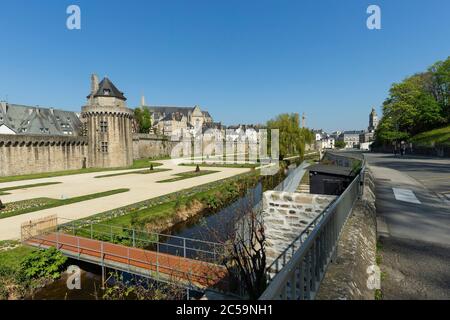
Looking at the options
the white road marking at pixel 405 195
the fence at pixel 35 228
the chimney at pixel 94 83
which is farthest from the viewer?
the chimney at pixel 94 83

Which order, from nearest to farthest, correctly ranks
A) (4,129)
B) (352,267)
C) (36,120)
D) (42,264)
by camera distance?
(352,267), (42,264), (4,129), (36,120)

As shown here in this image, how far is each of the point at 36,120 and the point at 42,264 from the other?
150 feet

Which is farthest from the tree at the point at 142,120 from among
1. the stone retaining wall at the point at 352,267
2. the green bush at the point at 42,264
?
the stone retaining wall at the point at 352,267

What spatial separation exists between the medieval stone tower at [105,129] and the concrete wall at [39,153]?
2076 millimetres

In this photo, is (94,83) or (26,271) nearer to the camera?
(26,271)

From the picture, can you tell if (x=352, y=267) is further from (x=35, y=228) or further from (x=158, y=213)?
(x=35, y=228)

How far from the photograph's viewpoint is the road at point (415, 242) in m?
4.18

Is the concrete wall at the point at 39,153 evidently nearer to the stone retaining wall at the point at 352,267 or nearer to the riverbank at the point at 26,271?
the riverbank at the point at 26,271

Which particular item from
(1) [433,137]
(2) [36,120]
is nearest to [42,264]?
(2) [36,120]

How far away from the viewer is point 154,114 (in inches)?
3777

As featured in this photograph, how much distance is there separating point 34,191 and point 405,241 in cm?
2600

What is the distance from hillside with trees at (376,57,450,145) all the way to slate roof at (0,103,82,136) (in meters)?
59.0

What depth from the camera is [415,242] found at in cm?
603

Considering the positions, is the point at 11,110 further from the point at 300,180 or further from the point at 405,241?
the point at 405,241
